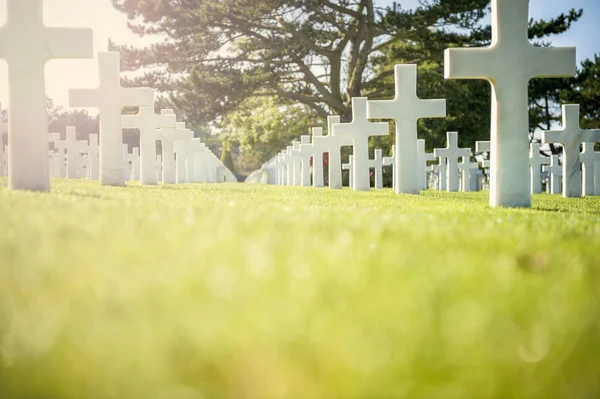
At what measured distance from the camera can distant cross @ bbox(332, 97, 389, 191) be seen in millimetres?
19078

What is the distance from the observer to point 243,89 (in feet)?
93.8

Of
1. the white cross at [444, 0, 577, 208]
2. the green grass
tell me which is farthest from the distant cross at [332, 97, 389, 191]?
the green grass

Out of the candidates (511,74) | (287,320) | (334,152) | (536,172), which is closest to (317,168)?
(334,152)

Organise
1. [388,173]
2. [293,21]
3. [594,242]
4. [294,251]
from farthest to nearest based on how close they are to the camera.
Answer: [388,173], [293,21], [594,242], [294,251]

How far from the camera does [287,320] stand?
1.83 meters

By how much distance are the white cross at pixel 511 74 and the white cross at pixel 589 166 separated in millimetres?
11112

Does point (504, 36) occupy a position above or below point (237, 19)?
below

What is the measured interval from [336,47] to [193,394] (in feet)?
115

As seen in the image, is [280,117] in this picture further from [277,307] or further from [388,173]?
[277,307]

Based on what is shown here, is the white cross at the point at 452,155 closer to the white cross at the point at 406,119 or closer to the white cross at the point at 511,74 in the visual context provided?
the white cross at the point at 406,119

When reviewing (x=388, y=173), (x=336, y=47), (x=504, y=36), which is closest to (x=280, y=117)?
(x=388, y=173)

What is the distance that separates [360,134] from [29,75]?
12494 mm

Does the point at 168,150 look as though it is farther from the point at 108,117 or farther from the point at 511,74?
the point at 511,74

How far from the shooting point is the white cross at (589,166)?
19.5 metres
